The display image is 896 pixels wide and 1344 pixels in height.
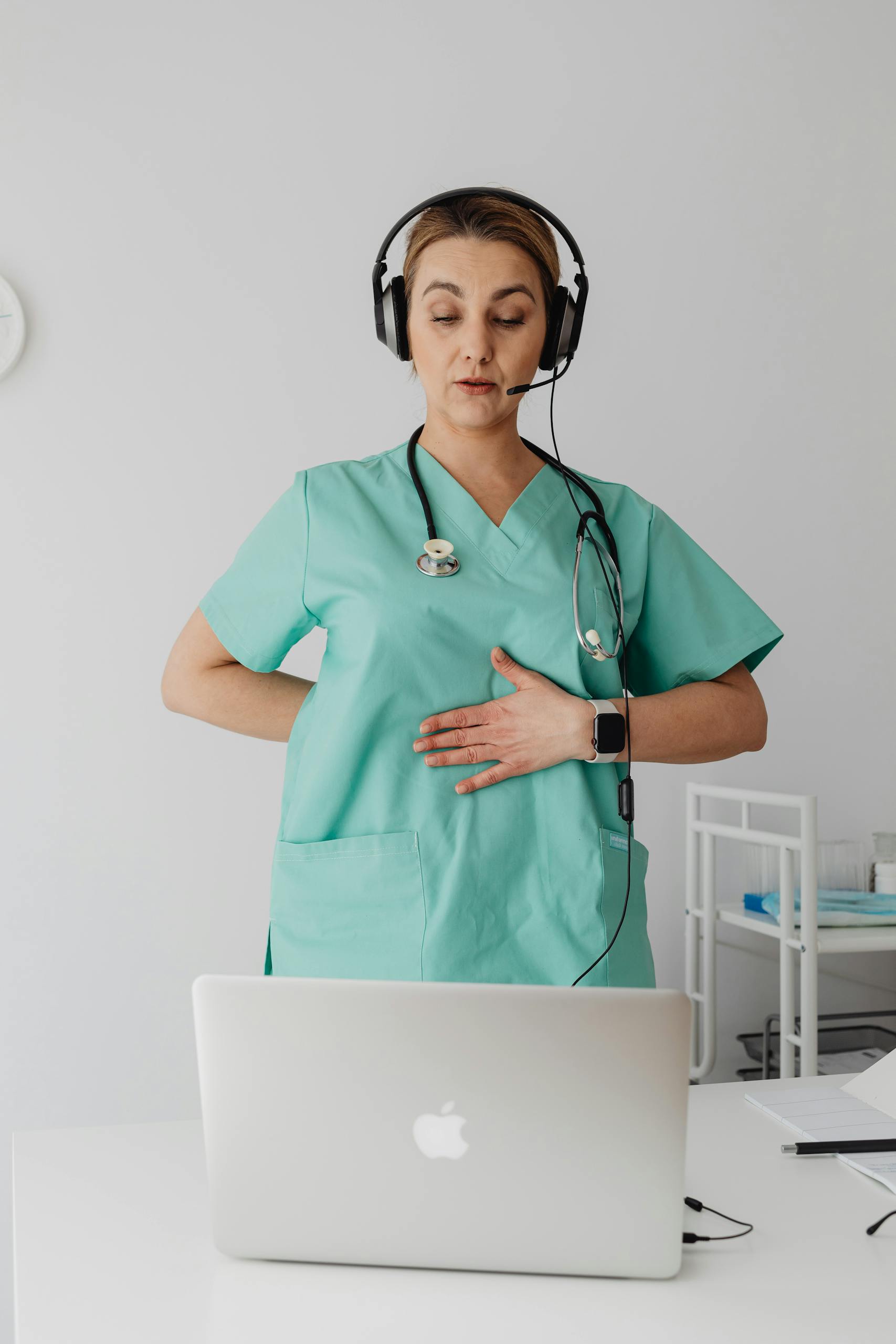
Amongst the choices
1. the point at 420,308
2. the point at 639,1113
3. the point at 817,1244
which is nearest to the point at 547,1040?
the point at 639,1113

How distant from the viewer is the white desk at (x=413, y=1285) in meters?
0.71

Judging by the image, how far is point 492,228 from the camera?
3.96 ft

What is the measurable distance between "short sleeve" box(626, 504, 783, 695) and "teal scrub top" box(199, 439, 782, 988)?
0.04 metres

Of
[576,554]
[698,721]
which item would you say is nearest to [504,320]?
[576,554]

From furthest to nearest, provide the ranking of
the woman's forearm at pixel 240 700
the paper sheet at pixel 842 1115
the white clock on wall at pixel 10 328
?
the white clock on wall at pixel 10 328
the woman's forearm at pixel 240 700
the paper sheet at pixel 842 1115

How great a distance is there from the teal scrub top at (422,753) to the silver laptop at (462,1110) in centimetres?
36

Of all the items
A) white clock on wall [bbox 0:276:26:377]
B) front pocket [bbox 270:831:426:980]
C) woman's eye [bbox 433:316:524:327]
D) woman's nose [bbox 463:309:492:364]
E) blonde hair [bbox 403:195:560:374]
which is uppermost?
white clock on wall [bbox 0:276:26:377]

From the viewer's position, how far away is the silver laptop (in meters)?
0.71

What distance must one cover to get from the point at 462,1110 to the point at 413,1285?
136 millimetres

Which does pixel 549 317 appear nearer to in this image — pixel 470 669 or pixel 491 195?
pixel 491 195

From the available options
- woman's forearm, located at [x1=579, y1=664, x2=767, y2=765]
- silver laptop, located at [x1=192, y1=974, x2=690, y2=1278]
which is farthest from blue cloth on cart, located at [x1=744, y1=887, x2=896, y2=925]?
silver laptop, located at [x1=192, y1=974, x2=690, y2=1278]

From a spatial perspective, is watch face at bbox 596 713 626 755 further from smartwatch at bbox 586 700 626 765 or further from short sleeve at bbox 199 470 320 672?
short sleeve at bbox 199 470 320 672

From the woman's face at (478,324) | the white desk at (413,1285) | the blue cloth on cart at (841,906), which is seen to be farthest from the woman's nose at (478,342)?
the blue cloth on cart at (841,906)

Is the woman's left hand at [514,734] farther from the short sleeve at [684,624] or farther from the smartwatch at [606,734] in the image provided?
the short sleeve at [684,624]
